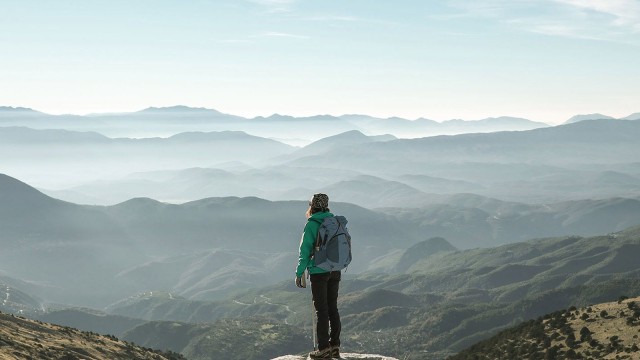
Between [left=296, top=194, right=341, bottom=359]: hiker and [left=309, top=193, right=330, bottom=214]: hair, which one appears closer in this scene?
[left=296, top=194, right=341, bottom=359]: hiker

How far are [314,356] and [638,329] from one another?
97.1 ft

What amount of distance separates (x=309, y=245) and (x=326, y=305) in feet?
9.13

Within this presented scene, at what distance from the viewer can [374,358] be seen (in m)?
39.7

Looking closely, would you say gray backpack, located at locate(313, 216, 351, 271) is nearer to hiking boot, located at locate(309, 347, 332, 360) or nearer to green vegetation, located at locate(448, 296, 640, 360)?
hiking boot, located at locate(309, 347, 332, 360)

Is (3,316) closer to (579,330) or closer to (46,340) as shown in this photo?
(46,340)

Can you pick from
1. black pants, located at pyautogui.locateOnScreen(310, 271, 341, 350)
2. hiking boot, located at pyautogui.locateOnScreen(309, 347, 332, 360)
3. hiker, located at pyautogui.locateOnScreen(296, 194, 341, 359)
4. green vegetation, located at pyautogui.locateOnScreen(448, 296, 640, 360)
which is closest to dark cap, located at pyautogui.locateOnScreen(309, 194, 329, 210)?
hiker, located at pyautogui.locateOnScreen(296, 194, 341, 359)

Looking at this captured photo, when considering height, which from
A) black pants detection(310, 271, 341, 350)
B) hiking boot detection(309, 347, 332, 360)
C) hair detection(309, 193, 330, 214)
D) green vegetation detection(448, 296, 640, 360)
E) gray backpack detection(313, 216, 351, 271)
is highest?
hair detection(309, 193, 330, 214)

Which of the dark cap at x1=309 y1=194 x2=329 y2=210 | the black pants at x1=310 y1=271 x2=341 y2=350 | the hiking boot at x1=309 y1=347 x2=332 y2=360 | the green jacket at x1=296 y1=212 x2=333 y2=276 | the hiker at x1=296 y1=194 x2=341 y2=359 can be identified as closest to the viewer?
the green jacket at x1=296 y1=212 x2=333 y2=276

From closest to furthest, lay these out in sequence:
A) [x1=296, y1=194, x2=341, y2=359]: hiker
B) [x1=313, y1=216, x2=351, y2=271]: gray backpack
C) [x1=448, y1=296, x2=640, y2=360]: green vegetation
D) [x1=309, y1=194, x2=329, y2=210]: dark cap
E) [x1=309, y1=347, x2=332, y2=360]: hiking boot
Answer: [x1=296, y1=194, x2=341, y2=359]: hiker < [x1=313, y1=216, x2=351, y2=271]: gray backpack < [x1=309, y1=194, x2=329, y2=210]: dark cap < [x1=309, y1=347, x2=332, y2=360]: hiking boot < [x1=448, y1=296, x2=640, y2=360]: green vegetation

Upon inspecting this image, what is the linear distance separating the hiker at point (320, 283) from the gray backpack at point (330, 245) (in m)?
0.17

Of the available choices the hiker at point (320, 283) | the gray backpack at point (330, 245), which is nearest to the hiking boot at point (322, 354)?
the hiker at point (320, 283)

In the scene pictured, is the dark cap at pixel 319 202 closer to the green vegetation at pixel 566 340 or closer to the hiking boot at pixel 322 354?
the hiking boot at pixel 322 354

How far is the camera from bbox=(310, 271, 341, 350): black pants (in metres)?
27.9

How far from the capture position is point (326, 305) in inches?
1115
